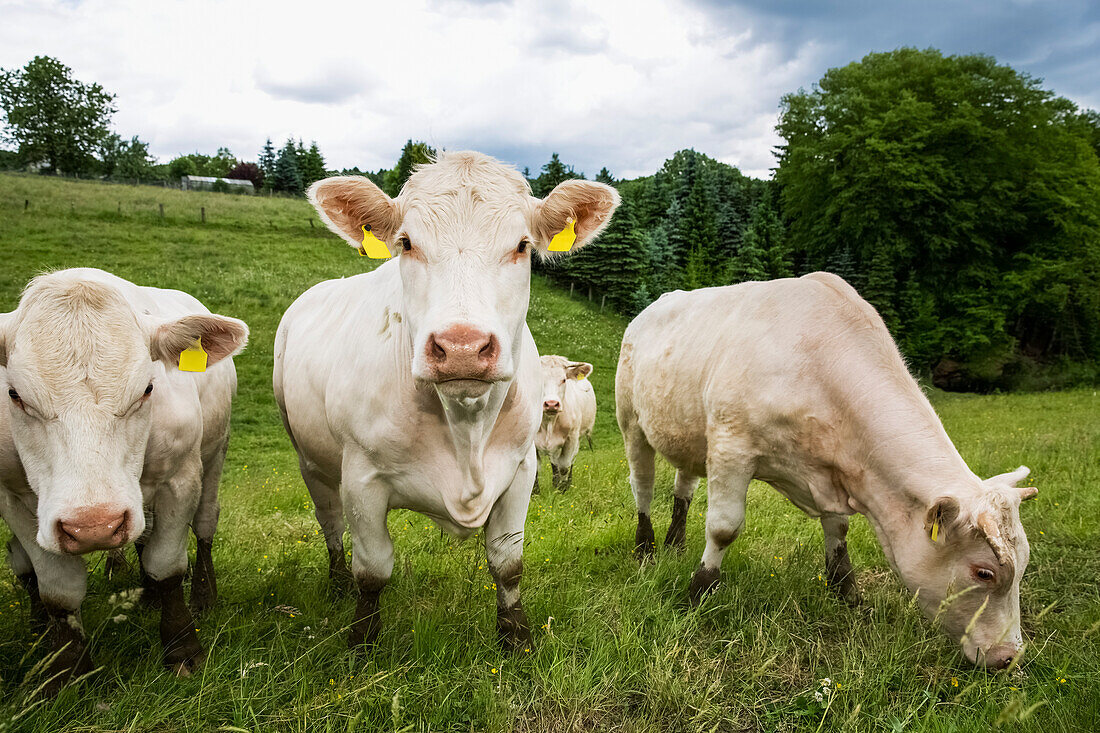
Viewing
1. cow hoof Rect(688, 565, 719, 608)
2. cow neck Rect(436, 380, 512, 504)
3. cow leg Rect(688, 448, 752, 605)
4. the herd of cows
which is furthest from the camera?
cow hoof Rect(688, 565, 719, 608)

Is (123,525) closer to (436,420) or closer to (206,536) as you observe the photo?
(436,420)

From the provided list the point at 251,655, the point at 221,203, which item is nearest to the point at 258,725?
the point at 251,655

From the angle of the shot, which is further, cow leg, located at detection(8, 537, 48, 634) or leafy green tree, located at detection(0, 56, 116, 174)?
leafy green tree, located at detection(0, 56, 116, 174)

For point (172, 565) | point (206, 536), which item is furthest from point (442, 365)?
point (206, 536)

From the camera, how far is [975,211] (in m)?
32.8

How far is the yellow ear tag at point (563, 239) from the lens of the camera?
3223 mm

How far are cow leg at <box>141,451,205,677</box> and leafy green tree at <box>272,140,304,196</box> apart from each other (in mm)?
71726

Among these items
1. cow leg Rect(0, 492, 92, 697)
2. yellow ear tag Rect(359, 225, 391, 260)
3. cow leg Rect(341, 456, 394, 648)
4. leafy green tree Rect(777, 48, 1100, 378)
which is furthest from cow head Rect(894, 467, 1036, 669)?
leafy green tree Rect(777, 48, 1100, 378)

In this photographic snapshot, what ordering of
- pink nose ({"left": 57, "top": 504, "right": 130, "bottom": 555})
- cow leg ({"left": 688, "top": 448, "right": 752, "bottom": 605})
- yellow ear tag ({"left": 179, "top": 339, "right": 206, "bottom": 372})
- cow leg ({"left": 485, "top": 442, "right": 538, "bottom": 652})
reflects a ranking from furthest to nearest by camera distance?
cow leg ({"left": 688, "top": 448, "right": 752, "bottom": 605}) → cow leg ({"left": 485, "top": 442, "right": 538, "bottom": 652}) → yellow ear tag ({"left": 179, "top": 339, "right": 206, "bottom": 372}) → pink nose ({"left": 57, "top": 504, "right": 130, "bottom": 555})

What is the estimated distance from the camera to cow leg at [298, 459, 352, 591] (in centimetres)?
480

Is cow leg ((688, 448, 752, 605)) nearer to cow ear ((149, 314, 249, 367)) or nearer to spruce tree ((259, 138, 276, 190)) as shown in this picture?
cow ear ((149, 314, 249, 367))

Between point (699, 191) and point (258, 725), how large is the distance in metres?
49.7

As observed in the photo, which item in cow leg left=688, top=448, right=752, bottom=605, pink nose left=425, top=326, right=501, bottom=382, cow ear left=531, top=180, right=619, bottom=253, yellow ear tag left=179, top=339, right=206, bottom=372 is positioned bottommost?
cow leg left=688, top=448, right=752, bottom=605

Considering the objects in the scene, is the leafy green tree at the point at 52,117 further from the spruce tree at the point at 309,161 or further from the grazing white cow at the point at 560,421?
the grazing white cow at the point at 560,421
